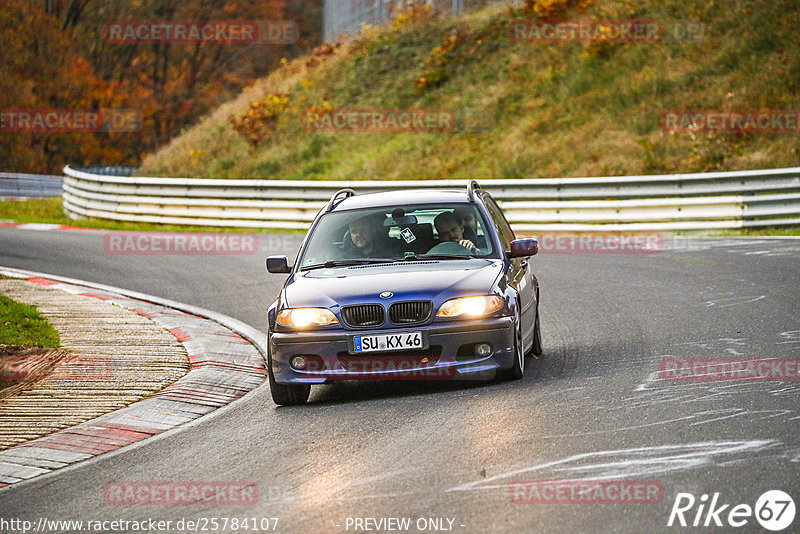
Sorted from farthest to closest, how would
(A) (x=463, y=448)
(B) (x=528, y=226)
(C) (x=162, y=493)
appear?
(B) (x=528, y=226)
(A) (x=463, y=448)
(C) (x=162, y=493)

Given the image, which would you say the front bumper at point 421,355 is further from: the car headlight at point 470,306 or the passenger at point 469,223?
the passenger at point 469,223

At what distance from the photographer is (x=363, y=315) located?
29.1ft

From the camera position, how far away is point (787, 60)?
29359 mm

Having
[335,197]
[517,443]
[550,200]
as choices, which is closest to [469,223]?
[335,197]

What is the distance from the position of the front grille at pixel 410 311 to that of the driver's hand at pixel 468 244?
1246 millimetres

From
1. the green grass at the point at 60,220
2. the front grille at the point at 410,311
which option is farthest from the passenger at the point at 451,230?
the green grass at the point at 60,220

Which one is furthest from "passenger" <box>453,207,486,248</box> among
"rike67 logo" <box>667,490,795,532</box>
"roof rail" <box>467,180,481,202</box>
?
"rike67 logo" <box>667,490,795,532</box>

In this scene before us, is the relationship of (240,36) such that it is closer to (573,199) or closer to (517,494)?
(573,199)

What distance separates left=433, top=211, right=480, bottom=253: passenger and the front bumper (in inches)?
50.3

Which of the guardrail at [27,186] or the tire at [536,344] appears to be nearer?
the tire at [536,344]

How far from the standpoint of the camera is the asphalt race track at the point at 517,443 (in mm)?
5910

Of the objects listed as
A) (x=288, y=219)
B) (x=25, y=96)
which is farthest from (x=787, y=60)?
(x=25, y=96)

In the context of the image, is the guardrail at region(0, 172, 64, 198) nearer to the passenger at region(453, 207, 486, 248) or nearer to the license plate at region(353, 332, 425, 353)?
the passenger at region(453, 207, 486, 248)

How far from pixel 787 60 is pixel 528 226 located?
34.1ft
